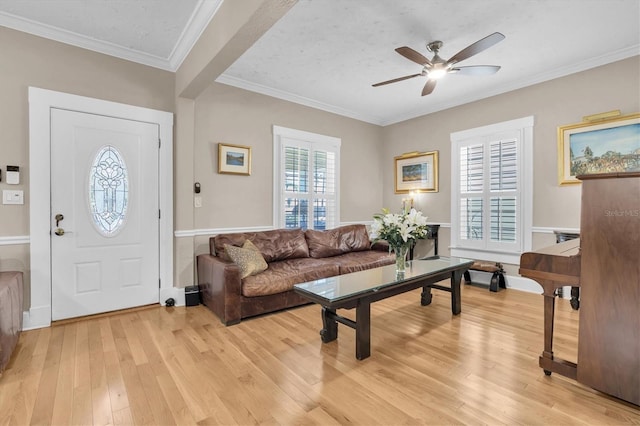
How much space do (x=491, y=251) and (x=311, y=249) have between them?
2.66 m

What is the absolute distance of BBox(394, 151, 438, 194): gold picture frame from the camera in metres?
5.25

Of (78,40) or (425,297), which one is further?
(425,297)

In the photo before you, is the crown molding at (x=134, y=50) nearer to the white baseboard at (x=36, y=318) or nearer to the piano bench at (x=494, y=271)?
the white baseboard at (x=36, y=318)

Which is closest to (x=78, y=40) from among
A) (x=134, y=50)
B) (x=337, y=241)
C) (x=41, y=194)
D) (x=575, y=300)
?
(x=134, y=50)

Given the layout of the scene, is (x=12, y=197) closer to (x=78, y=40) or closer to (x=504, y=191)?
(x=78, y=40)

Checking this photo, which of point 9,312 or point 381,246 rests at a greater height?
point 381,246

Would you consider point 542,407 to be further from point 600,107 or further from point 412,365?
point 600,107

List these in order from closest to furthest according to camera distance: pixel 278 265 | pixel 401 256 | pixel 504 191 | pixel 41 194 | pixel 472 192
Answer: pixel 41 194, pixel 401 256, pixel 278 265, pixel 504 191, pixel 472 192

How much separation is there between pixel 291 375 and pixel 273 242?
2.17 meters

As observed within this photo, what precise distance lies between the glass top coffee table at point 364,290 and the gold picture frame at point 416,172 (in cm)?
220

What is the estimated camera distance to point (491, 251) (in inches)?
179

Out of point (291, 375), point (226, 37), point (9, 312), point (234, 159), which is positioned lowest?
point (291, 375)

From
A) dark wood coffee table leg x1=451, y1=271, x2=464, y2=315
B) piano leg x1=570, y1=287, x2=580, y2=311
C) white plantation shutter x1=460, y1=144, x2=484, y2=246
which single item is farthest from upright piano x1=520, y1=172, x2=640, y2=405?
white plantation shutter x1=460, y1=144, x2=484, y2=246

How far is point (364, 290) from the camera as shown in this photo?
2410mm
